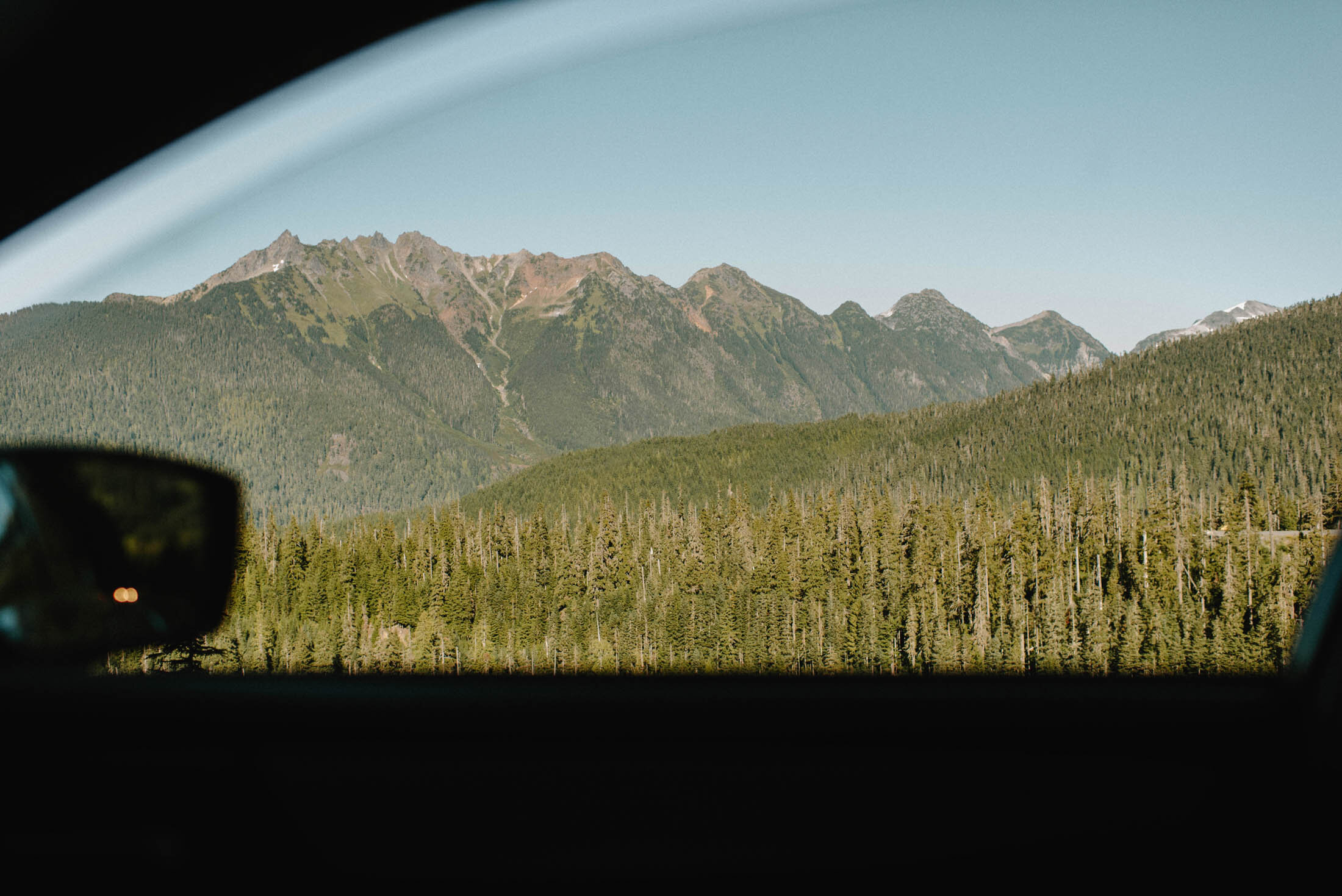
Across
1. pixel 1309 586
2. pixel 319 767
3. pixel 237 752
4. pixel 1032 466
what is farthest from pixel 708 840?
pixel 1032 466

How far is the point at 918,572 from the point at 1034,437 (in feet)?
269

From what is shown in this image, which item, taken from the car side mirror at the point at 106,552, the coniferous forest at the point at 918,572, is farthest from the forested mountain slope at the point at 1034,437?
the car side mirror at the point at 106,552

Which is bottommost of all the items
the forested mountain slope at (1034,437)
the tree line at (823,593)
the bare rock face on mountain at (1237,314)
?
the tree line at (823,593)

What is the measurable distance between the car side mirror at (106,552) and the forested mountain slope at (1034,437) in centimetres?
1660

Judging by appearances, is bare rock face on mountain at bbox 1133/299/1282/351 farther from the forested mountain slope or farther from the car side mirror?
the forested mountain slope

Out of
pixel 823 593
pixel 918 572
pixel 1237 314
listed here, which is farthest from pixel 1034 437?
pixel 1237 314

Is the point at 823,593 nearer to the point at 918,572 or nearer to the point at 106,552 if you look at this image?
the point at 918,572

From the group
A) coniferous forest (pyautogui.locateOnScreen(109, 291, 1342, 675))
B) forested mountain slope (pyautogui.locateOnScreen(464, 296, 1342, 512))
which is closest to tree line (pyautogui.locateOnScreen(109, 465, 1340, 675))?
coniferous forest (pyautogui.locateOnScreen(109, 291, 1342, 675))

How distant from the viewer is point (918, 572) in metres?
29.1

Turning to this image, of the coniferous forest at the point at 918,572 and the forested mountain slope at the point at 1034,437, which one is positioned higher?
the forested mountain slope at the point at 1034,437

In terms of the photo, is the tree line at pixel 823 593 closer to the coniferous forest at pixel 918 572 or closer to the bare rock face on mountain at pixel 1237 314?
the coniferous forest at pixel 918 572

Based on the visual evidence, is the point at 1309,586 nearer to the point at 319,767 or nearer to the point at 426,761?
the point at 426,761

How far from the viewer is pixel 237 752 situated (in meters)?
1.97

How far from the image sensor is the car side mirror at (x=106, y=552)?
1968 millimetres
